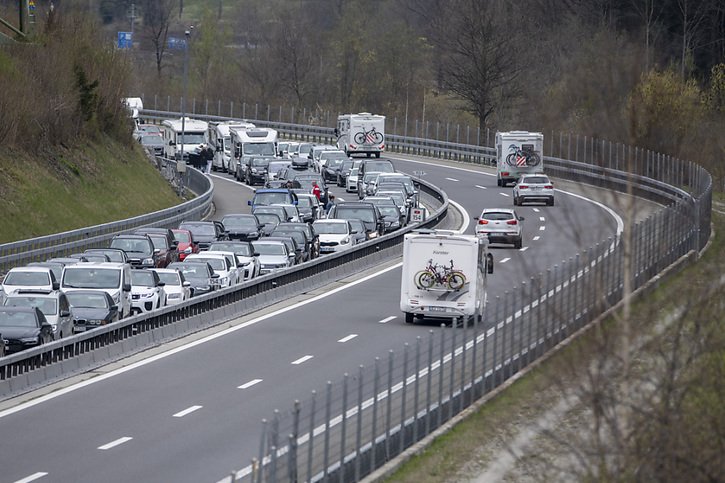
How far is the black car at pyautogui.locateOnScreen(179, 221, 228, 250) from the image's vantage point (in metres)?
49.3

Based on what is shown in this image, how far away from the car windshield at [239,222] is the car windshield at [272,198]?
6852 millimetres

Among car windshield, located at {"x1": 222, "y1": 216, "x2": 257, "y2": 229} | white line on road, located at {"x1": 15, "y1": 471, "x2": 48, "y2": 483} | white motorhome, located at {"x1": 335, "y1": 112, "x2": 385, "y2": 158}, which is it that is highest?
white motorhome, located at {"x1": 335, "y1": 112, "x2": 385, "y2": 158}

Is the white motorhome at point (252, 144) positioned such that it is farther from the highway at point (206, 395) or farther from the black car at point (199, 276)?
the black car at point (199, 276)

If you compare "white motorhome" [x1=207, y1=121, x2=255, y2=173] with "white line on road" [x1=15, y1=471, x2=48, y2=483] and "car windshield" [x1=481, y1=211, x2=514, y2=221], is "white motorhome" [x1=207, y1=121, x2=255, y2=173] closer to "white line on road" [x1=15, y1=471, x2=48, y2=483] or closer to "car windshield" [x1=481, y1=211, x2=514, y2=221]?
"car windshield" [x1=481, y1=211, x2=514, y2=221]

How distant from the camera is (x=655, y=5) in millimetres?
99125

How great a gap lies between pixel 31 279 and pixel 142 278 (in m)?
2.70

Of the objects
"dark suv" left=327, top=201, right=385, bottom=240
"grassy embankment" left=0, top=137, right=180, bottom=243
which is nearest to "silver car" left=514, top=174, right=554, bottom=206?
"dark suv" left=327, top=201, right=385, bottom=240

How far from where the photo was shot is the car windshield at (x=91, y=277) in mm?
34000

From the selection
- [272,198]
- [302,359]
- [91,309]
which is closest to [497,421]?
[302,359]

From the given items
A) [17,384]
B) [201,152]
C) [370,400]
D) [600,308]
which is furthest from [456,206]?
[600,308]

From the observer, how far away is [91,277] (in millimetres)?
34281

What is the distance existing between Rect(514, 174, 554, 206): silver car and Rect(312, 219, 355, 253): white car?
605 inches

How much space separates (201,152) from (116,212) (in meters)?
25.4

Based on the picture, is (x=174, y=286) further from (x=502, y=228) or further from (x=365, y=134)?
(x=365, y=134)
